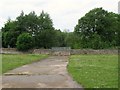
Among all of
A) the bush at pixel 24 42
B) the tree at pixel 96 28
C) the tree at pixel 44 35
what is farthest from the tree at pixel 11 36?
the tree at pixel 96 28

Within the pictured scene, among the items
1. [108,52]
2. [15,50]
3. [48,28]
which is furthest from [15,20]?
[108,52]

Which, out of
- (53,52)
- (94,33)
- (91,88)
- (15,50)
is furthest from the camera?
(94,33)

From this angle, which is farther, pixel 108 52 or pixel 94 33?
pixel 94 33

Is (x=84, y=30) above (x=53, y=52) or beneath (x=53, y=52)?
above

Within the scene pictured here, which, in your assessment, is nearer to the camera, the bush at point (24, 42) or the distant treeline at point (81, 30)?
the bush at point (24, 42)

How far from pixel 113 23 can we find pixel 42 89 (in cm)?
6532

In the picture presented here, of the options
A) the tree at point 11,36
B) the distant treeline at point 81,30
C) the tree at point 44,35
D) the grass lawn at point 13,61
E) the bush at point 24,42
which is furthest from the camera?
the tree at point 11,36

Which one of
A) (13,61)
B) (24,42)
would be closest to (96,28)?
(24,42)

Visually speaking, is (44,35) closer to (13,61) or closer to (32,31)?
(32,31)

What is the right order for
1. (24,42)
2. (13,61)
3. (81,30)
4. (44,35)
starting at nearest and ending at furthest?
(13,61) → (24,42) → (44,35) → (81,30)

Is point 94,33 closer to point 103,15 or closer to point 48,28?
point 103,15

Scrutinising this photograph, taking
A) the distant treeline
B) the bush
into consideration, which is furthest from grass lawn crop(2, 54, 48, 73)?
the distant treeline

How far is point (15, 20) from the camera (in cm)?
7638

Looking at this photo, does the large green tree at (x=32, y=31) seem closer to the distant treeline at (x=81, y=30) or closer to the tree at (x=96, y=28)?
the distant treeline at (x=81, y=30)
